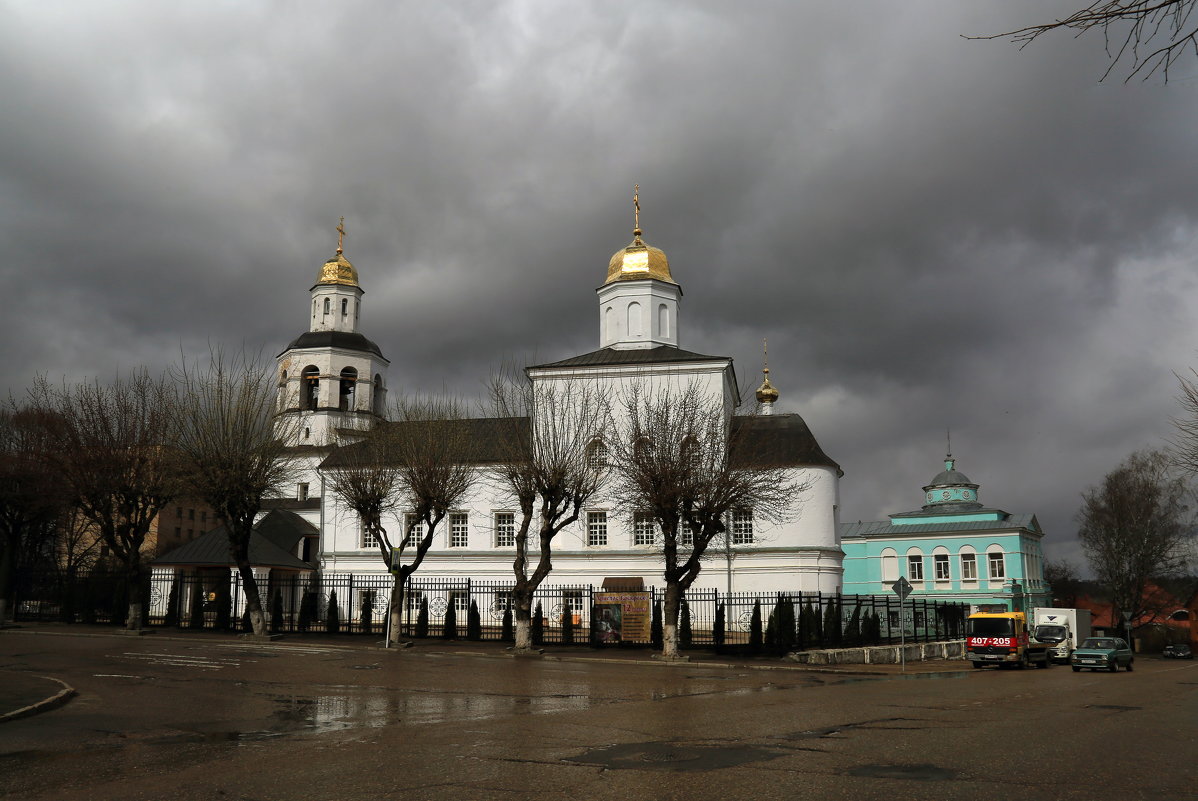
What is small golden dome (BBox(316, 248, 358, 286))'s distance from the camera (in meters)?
56.2

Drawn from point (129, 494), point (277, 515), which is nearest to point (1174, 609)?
point (277, 515)

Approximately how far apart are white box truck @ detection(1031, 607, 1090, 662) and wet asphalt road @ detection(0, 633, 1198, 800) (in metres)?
14.1

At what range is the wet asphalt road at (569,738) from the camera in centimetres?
766

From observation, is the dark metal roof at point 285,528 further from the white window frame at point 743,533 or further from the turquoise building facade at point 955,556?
the turquoise building facade at point 955,556

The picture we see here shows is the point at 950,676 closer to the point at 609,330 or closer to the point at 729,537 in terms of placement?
the point at 729,537

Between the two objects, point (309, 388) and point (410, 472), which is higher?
point (309, 388)

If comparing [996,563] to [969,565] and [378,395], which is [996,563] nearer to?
[969,565]

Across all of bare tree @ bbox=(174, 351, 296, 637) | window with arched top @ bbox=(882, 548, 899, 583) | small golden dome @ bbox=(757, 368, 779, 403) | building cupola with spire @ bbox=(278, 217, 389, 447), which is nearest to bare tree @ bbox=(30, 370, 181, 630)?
bare tree @ bbox=(174, 351, 296, 637)

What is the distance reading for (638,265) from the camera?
159ft

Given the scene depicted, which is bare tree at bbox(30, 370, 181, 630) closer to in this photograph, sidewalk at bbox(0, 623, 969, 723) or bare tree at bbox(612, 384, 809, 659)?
sidewalk at bbox(0, 623, 969, 723)

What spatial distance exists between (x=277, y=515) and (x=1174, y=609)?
57.0m

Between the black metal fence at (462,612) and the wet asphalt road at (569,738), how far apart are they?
9148 mm

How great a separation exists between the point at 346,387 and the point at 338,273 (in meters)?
7.08

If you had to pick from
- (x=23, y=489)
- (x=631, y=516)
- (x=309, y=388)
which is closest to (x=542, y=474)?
(x=631, y=516)
